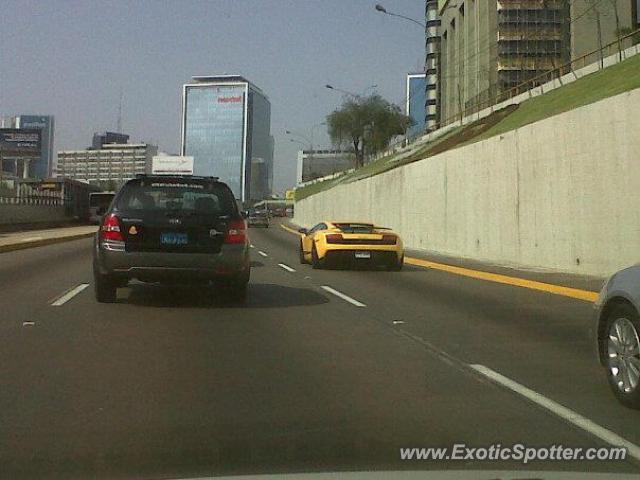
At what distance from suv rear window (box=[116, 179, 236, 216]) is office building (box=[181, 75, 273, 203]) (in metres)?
112

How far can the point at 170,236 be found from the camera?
400 inches

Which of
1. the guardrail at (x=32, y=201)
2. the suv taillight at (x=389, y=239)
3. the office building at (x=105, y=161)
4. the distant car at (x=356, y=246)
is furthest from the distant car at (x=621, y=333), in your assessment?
the office building at (x=105, y=161)

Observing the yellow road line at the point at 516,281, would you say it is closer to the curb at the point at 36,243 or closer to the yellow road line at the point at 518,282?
the yellow road line at the point at 518,282

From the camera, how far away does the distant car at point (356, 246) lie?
17781 millimetres

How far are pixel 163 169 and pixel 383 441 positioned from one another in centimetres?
9356

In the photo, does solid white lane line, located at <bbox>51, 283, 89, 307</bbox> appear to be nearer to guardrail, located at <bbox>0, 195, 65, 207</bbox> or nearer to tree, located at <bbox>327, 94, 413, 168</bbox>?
guardrail, located at <bbox>0, 195, 65, 207</bbox>

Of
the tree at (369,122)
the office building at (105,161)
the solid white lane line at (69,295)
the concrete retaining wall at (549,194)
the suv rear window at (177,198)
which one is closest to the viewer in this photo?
A: the suv rear window at (177,198)

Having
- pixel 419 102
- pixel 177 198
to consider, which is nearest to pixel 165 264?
pixel 177 198

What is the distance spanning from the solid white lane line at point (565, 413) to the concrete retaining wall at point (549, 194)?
8.30m

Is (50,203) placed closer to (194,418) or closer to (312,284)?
(312,284)

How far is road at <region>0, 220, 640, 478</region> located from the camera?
4.39m

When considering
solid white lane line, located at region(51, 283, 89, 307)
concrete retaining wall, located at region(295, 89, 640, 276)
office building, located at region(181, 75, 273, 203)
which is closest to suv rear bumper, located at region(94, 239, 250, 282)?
solid white lane line, located at region(51, 283, 89, 307)

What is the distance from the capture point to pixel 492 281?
627 inches

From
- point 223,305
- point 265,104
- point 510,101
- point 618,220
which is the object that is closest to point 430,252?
point 618,220
